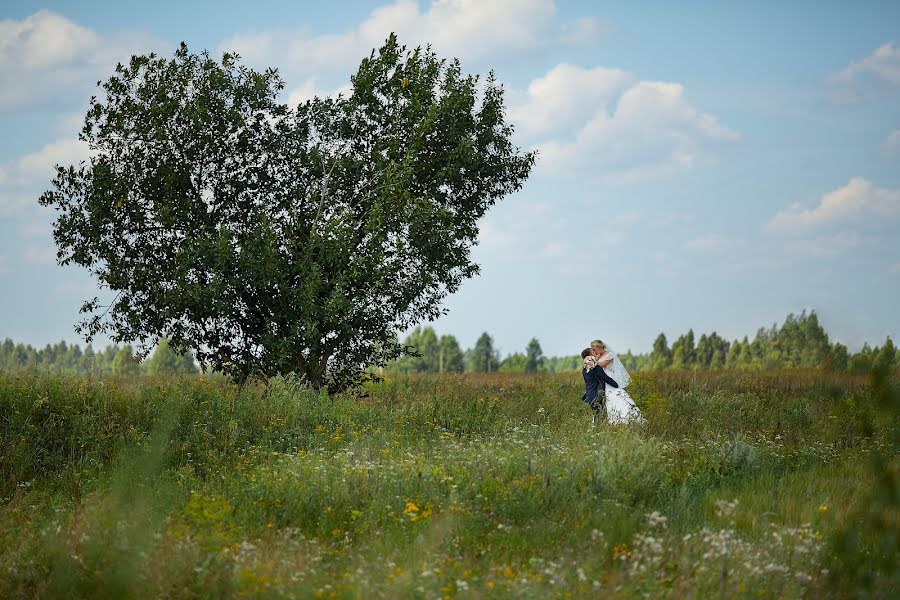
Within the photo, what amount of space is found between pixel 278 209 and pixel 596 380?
327 inches

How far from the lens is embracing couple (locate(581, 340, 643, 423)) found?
16616 mm

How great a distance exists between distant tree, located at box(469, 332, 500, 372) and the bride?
94.4m

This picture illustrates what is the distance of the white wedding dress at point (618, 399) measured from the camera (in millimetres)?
16116

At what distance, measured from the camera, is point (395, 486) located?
974 cm

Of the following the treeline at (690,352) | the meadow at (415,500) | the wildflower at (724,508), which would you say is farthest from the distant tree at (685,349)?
the wildflower at (724,508)

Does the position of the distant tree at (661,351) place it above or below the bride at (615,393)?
above

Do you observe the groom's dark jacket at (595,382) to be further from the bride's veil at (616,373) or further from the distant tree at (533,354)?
Result: the distant tree at (533,354)

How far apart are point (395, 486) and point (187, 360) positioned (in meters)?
114

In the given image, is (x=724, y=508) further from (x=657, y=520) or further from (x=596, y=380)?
(x=596, y=380)

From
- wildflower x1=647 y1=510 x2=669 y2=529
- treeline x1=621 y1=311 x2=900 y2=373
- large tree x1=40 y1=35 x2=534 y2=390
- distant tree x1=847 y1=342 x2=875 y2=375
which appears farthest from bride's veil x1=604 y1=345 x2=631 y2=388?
treeline x1=621 y1=311 x2=900 y2=373

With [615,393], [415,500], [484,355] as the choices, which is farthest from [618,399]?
[484,355]

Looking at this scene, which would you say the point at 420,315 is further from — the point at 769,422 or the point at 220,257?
the point at 769,422

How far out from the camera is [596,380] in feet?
56.4

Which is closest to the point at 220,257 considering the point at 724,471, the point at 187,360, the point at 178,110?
the point at 178,110
